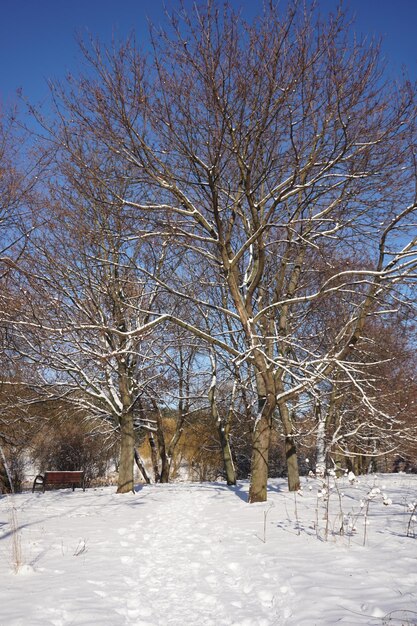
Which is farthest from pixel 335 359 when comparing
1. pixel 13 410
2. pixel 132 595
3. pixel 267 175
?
pixel 13 410

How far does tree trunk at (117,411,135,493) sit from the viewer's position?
12.0 meters

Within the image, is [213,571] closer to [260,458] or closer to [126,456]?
[260,458]

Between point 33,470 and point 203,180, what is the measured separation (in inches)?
920

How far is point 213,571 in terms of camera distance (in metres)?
4.49

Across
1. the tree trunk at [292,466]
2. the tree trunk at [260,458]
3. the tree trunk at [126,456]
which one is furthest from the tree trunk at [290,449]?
the tree trunk at [126,456]

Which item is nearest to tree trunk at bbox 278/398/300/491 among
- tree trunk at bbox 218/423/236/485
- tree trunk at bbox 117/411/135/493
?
tree trunk at bbox 218/423/236/485

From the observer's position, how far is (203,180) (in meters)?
8.38

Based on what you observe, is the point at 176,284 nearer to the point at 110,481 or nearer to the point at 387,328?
the point at 387,328

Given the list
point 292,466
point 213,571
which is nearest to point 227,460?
point 292,466

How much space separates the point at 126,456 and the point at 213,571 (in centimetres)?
832

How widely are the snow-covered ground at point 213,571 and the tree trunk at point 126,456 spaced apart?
15.2 ft

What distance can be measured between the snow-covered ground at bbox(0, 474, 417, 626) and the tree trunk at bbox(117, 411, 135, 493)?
15.2ft

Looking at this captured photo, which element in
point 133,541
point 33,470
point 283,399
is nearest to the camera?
point 133,541

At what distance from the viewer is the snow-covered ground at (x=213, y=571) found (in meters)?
3.12
